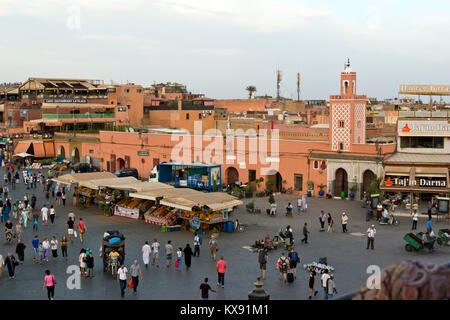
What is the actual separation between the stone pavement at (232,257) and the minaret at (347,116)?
595 centimetres

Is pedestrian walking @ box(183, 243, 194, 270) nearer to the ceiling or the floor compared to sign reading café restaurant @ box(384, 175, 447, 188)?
nearer to the floor

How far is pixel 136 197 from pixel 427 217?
14260 millimetres

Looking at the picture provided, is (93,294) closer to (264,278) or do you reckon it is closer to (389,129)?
(264,278)

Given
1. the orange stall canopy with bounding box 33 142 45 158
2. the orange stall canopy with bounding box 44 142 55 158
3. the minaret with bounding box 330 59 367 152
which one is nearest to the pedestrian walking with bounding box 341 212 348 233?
the minaret with bounding box 330 59 367 152

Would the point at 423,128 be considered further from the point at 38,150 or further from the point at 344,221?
the point at 38,150

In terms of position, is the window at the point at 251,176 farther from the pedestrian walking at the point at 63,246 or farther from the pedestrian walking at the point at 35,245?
the pedestrian walking at the point at 35,245

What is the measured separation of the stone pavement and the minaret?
5946mm

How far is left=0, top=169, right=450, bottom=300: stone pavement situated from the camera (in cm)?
1697

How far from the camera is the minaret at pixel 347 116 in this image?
119 feet

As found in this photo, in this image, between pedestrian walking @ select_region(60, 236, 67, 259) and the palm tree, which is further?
the palm tree

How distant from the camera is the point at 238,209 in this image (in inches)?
1259

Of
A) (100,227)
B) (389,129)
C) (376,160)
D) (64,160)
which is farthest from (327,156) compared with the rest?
(64,160)

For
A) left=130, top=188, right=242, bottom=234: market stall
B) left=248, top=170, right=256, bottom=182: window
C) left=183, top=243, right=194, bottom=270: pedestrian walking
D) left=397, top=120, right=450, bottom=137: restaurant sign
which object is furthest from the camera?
left=248, top=170, right=256, bottom=182: window

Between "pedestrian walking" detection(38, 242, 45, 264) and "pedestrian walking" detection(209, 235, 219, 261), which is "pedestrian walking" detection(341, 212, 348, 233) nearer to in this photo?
"pedestrian walking" detection(209, 235, 219, 261)
